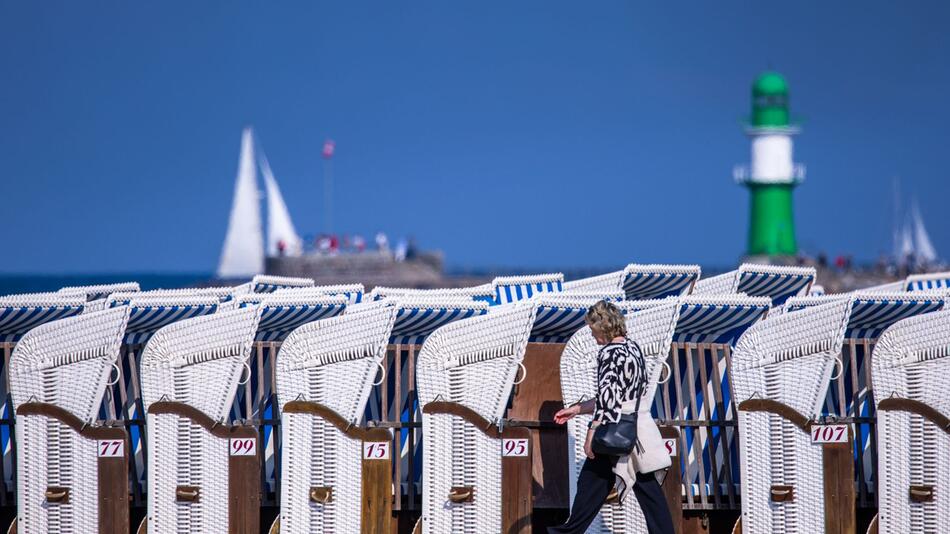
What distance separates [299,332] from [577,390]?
1.61 metres

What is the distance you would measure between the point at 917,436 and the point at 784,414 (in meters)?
0.74

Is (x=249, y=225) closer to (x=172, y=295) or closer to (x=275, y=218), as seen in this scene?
(x=275, y=218)

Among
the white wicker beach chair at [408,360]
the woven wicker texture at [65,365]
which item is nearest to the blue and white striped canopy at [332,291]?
the white wicker beach chair at [408,360]

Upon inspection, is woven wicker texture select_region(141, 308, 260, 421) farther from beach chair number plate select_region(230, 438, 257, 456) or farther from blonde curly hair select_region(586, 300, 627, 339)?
blonde curly hair select_region(586, 300, 627, 339)

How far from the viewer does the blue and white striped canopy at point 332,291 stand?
10.2 meters

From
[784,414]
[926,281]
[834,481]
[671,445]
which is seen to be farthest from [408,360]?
[926,281]

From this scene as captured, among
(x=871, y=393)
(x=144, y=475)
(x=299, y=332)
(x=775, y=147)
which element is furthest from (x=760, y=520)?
(x=775, y=147)

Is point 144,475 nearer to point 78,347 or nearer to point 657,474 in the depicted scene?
point 78,347

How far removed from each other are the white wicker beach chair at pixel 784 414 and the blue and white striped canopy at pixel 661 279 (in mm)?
3827

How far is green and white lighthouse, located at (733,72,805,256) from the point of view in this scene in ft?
213

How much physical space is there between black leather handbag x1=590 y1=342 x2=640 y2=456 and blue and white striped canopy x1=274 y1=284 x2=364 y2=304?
2.70 metres

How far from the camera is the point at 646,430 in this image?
26.7ft

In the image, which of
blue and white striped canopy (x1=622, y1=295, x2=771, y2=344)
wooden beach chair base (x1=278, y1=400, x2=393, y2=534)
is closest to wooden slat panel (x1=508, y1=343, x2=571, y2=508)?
blue and white striped canopy (x1=622, y1=295, x2=771, y2=344)

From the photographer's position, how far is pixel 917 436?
8.44 meters
